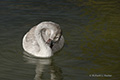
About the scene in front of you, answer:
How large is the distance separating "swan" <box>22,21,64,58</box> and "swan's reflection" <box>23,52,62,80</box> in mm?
348

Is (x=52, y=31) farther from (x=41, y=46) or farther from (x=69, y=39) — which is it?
(x=69, y=39)

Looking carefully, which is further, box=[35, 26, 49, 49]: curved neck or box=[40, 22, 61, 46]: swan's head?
box=[35, 26, 49, 49]: curved neck

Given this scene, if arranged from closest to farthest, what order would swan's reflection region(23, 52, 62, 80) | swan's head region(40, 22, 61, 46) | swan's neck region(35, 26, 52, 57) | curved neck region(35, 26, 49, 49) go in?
swan's reflection region(23, 52, 62, 80)
swan's head region(40, 22, 61, 46)
swan's neck region(35, 26, 52, 57)
curved neck region(35, 26, 49, 49)

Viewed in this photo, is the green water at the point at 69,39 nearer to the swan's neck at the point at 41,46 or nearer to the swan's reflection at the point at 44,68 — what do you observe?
the swan's reflection at the point at 44,68

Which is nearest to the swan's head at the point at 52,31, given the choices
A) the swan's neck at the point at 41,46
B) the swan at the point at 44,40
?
the swan at the point at 44,40

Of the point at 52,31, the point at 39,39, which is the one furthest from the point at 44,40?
the point at 52,31

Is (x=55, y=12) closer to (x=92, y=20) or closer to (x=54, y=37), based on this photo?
(x=92, y=20)

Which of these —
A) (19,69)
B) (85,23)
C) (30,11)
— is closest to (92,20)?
(85,23)

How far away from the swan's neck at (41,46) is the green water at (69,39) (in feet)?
0.94

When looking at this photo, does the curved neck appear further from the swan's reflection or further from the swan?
the swan's reflection

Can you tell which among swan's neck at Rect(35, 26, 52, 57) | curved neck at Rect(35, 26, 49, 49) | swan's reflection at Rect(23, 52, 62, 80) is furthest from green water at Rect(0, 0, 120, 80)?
curved neck at Rect(35, 26, 49, 49)

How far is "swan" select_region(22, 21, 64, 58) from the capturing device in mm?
13195

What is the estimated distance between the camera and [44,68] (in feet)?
41.7

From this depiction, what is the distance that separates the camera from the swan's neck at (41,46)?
13645mm
